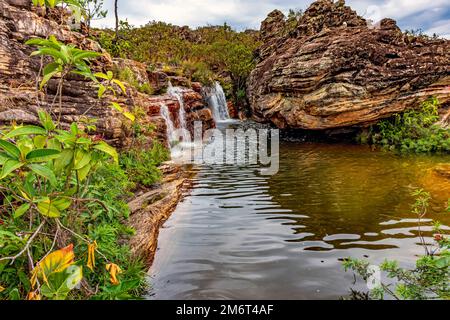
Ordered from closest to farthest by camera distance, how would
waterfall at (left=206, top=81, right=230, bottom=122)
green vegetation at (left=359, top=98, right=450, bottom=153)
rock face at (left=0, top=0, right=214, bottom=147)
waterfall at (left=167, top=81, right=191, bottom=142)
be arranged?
1. rock face at (left=0, top=0, right=214, bottom=147)
2. green vegetation at (left=359, top=98, right=450, bottom=153)
3. waterfall at (left=167, top=81, right=191, bottom=142)
4. waterfall at (left=206, top=81, right=230, bottom=122)

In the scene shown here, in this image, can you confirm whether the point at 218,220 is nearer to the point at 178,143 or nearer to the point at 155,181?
the point at 155,181

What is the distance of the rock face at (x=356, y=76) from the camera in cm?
1295

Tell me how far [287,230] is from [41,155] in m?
4.28

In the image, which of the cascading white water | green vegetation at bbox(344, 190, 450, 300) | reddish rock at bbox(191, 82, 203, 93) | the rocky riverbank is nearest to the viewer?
green vegetation at bbox(344, 190, 450, 300)

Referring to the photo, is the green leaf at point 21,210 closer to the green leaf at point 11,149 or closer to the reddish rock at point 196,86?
the green leaf at point 11,149

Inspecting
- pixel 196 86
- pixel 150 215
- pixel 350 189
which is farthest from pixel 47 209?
pixel 196 86

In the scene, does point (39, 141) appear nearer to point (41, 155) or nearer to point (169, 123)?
point (41, 155)

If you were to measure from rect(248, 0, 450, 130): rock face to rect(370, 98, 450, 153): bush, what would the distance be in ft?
1.46

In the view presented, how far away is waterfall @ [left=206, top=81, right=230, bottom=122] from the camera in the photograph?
2244 centimetres

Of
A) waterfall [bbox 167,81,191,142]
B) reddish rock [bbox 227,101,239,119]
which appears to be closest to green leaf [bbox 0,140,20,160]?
waterfall [bbox 167,81,191,142]

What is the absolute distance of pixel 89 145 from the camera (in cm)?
241

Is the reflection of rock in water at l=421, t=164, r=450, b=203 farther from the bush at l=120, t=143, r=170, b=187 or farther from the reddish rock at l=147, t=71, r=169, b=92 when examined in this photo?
the reddish rock at l=147, t=71, r=169, b=92

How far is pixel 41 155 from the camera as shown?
212cm
